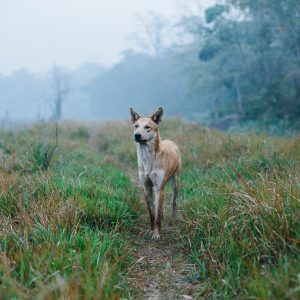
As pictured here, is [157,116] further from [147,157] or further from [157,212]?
[157,212]

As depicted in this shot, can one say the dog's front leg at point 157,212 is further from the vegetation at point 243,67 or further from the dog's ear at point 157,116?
the vegetation at point 243,67

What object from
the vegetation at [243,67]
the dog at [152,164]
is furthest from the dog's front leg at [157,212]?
the vegetation at [243,67]

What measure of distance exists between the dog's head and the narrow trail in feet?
4.63

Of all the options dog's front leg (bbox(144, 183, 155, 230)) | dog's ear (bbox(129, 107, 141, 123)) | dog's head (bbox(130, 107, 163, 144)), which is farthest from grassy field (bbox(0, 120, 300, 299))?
dog's ear (bbox(129, 107, 141, 123))

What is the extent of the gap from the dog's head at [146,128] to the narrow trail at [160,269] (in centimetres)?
141

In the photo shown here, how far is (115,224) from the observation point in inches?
214

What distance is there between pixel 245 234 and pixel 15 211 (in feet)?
10.2

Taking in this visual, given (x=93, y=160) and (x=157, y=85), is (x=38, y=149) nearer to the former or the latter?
(x=93, y=160)

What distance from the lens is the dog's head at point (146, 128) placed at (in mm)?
5730

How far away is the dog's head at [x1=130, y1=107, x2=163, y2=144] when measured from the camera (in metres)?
5.73

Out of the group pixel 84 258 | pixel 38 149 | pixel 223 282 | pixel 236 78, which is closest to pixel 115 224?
pixel 84 258

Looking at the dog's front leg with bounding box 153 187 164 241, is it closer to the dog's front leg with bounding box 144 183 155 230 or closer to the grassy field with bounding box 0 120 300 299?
the dog's front leg with bounding box 144 183 155 230

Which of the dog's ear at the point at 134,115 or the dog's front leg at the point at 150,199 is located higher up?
the dog's ear at the point at 134,115

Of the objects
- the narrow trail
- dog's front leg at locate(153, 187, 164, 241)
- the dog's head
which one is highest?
the dog's head
